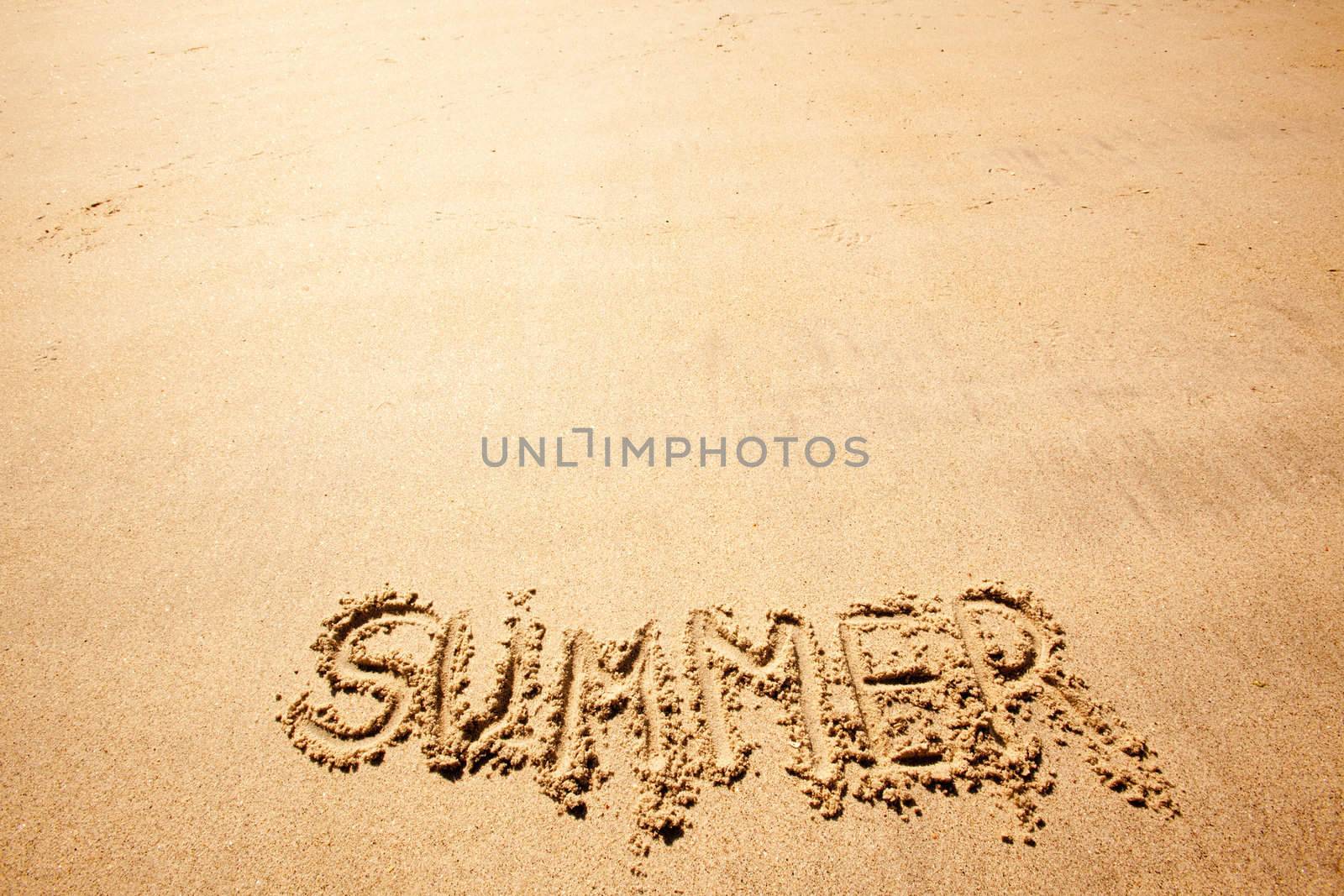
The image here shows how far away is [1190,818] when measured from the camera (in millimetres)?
1481

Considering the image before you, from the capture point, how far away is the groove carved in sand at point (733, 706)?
1.53 metres

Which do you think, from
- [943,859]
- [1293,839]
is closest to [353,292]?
[943,859]

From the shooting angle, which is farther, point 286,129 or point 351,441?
point 286,129

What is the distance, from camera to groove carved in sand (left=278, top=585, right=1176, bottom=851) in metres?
1.53

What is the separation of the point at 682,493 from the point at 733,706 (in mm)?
642

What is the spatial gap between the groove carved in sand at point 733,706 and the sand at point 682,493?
0.03 ft

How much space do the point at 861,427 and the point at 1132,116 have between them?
8.32 ft

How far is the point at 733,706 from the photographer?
1632 mm

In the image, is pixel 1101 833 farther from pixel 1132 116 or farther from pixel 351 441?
pixel 1132 116

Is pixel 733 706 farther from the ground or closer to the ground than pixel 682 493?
closer to the ground

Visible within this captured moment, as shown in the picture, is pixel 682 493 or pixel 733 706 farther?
pixel 682 493

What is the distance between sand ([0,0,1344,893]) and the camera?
1.51 meters

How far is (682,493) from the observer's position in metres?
2.04

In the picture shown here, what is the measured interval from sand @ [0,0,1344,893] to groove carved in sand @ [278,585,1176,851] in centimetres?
1
